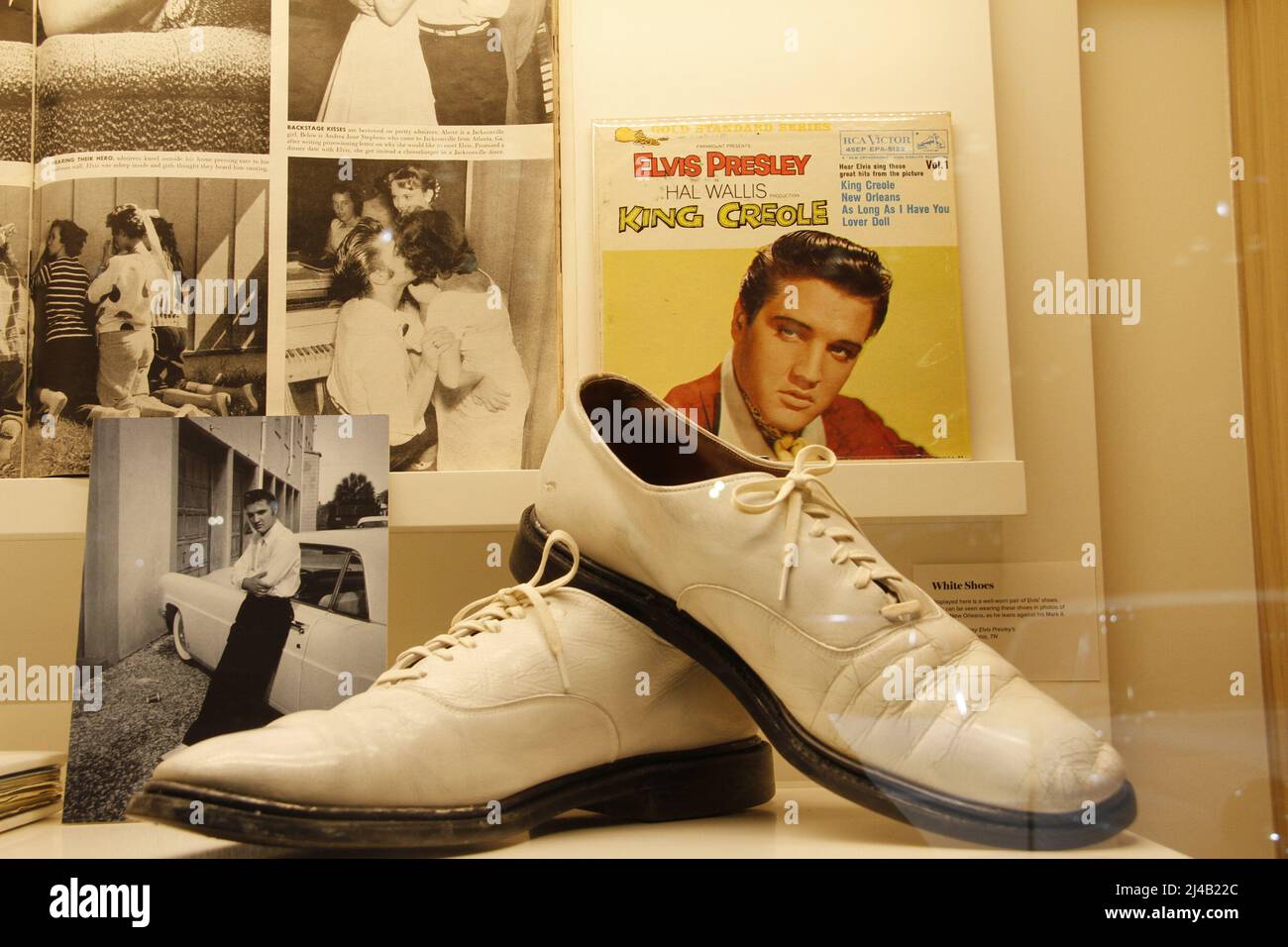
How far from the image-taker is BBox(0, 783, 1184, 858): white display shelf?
55 cm

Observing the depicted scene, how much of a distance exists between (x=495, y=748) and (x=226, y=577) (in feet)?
1.22

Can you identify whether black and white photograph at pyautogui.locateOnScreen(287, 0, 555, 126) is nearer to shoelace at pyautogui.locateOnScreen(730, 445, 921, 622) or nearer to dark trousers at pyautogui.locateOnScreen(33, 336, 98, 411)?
dark trousers at pyautogui.locateOnScreen(33, 336, 98, 411)

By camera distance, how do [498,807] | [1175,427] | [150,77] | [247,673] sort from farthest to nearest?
[150,77], [247,673], [1175,427], [498,807]

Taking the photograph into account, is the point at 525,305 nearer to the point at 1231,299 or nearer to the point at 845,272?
the point at 845,272

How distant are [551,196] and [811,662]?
0.56 metres

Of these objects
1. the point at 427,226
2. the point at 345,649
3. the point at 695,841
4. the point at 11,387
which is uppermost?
the point at 427,226

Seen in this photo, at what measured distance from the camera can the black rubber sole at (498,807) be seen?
509 millimetres

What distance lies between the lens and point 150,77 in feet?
3.07

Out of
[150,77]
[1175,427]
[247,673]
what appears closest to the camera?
[1175,427]

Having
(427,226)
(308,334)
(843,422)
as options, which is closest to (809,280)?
(843,422)

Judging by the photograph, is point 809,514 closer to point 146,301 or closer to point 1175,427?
point 1175,427

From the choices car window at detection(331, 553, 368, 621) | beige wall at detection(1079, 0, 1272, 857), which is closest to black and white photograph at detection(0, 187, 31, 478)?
car window at detection(331, 553, 368, 621)

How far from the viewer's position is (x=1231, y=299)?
68cm
